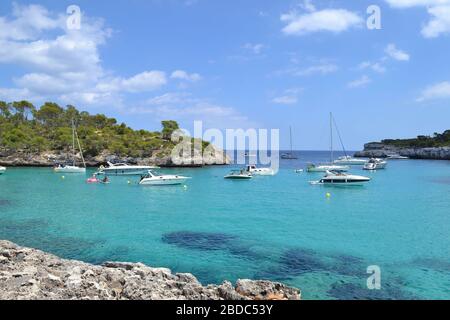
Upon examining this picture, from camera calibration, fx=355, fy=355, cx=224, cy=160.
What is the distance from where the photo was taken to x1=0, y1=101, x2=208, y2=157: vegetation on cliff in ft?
336

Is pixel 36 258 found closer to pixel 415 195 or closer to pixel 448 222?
pixel 448 222

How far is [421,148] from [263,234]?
562ft

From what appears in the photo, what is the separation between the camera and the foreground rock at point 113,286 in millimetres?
10594

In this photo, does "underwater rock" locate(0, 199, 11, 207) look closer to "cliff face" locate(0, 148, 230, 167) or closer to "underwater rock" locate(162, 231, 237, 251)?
"underwater rock" locate(162, 231, 237, 251)

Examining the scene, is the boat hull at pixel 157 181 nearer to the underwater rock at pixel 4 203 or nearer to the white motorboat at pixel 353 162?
the underwater rock at pixel 4 203

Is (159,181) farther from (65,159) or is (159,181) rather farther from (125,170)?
(65,159)

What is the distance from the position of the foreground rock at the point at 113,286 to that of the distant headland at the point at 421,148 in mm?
160724

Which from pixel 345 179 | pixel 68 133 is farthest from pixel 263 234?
pixel 68 133

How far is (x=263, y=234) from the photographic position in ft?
80.8

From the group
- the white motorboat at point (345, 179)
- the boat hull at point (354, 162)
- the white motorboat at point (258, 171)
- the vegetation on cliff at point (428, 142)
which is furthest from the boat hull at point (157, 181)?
the vegetation on cliff at point (428, 142)

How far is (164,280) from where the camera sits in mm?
12523

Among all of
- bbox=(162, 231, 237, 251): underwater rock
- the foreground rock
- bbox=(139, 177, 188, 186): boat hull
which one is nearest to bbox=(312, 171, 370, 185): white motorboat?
bbox=(139, 177, 188, 186): boat hull

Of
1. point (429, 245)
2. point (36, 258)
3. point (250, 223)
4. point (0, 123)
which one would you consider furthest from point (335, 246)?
point (0, 123)

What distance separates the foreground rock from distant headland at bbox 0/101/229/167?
85.5 meters
